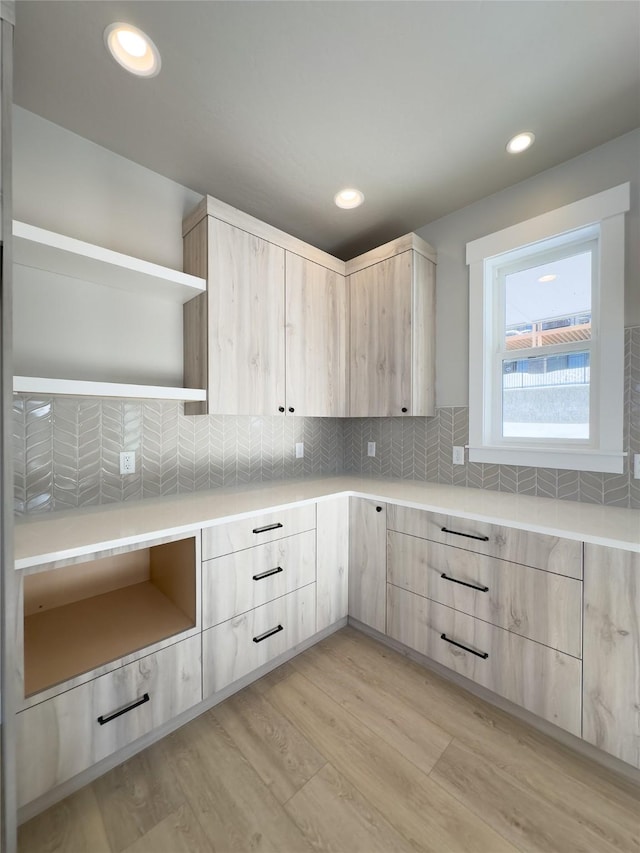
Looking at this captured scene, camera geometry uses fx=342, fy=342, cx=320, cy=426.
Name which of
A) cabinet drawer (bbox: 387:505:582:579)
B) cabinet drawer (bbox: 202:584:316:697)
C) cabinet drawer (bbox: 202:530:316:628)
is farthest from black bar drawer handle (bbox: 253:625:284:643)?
cabinet drawer (bbox: 387:505:582:579)

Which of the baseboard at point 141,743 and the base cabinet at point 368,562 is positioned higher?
the base cabinet at point 368,562

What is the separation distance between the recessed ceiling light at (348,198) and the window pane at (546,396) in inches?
53.0

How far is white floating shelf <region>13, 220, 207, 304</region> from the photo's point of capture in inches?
51.0

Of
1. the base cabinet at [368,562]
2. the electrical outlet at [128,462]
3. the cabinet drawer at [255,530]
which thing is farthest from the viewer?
the base cabinet at [368,562]

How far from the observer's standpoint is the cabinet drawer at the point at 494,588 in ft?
4.37

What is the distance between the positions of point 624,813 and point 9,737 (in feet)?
6.24

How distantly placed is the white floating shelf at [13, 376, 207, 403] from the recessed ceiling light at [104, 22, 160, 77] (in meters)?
1.19

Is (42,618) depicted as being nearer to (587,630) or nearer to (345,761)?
(345,761)

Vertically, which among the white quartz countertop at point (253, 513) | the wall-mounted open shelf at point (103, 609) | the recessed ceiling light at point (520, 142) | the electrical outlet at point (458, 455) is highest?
the recessed ceiling light at point (520, 142)

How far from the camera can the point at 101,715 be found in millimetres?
1199

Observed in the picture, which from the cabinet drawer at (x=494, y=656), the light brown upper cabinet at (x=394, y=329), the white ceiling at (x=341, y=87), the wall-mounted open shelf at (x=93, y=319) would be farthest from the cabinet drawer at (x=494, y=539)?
the white ceiling at (x=341, y=87)

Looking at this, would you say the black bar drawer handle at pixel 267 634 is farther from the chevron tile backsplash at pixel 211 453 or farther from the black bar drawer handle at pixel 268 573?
the chevron tile backsplash at pixel 211 453

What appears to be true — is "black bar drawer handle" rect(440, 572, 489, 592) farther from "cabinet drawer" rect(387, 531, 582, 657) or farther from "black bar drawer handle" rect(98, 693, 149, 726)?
"black bar drawer handle" rect(98, 693, 149, 726)

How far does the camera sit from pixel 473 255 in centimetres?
213
